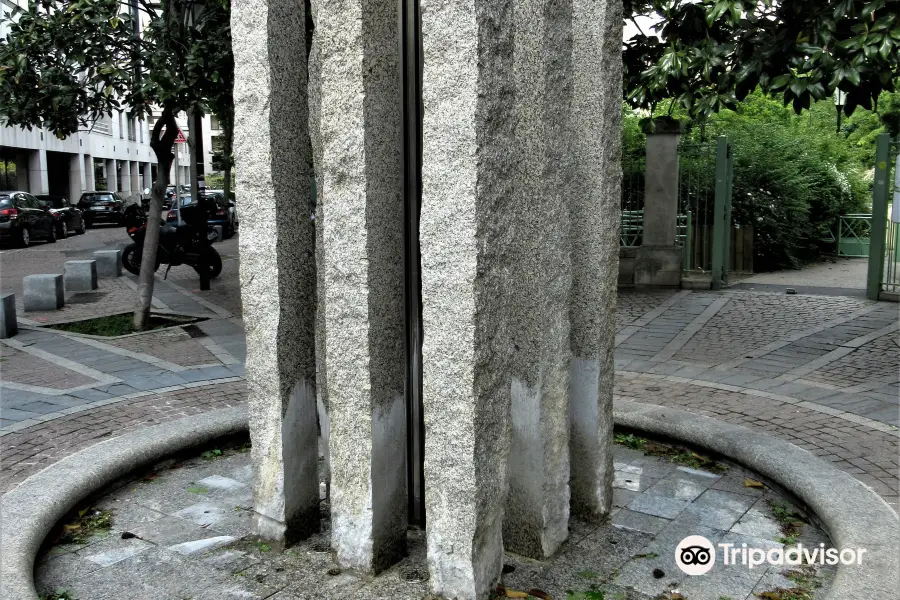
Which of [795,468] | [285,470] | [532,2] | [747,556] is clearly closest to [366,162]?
[532,2]

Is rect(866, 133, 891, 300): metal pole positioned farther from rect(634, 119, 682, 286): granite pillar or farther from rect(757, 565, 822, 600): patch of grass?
rect(757, 565, 822, 600): patch of grass

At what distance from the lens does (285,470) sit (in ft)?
13.0

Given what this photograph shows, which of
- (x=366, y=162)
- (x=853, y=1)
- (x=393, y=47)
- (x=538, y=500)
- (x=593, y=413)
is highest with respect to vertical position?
(x=853, y=1)

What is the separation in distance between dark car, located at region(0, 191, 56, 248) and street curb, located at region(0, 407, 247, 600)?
1975cm

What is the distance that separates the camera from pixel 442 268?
3154 millimetres

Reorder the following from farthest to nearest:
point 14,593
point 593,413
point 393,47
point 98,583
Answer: point 593,413 → point 98,583 → point 393,47 → point 14,593

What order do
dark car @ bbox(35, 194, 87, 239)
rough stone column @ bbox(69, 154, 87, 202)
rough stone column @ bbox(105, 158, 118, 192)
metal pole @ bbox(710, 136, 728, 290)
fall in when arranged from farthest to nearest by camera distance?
rough stone column @ bbox(105, 158, 118, 192)
rough stone column @ bbox(69, 154, 87, 202)
dark car @ bbox(35, 194, 87, 239)
metal pole @ bbox(710, 136, 728, 290)

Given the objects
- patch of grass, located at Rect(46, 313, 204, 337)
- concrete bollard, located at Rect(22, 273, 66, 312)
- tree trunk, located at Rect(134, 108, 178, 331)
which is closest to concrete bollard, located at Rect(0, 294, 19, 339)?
patch of grass, located at Rect(46, 313, 204, 337)

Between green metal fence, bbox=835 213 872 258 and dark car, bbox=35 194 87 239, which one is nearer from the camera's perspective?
green metal fence, bbox=835 213 872 258

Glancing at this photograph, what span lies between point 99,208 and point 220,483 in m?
29.5

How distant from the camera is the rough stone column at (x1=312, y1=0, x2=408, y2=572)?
133 inches

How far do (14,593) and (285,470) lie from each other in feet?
3.88

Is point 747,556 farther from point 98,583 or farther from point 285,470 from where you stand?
point 98,583

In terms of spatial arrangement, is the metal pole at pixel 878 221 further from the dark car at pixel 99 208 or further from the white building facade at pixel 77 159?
the dark car at pixel 99 208
